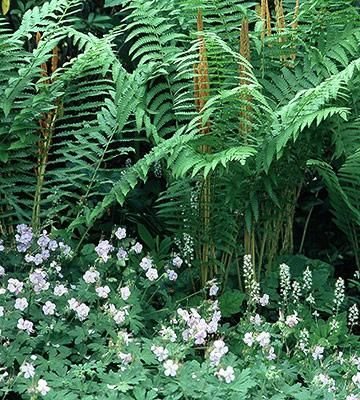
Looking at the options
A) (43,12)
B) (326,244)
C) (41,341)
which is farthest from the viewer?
(326,244)

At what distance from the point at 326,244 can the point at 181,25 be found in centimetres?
128

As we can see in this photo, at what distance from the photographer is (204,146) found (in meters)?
3.29

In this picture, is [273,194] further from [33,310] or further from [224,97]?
[33,310]

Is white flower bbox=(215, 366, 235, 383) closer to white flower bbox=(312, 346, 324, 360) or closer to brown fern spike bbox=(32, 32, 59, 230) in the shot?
white flower bbox=(312, 346, 324, 360)

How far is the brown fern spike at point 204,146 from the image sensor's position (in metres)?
3.20

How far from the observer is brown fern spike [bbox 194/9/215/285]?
3.20 metres

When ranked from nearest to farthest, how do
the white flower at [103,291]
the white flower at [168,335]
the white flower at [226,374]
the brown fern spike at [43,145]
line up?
the white flower at [226,374]
the white flower at [168,335]
the white flower at [103,291]
the brown fern spike at [43,145]

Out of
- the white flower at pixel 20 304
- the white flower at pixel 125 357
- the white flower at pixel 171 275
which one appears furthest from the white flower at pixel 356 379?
the white flower at pixel 20 304

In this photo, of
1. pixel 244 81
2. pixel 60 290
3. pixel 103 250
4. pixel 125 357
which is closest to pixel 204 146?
pixel 244 81

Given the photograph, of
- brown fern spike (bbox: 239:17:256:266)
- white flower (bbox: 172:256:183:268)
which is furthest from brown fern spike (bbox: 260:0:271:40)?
white flower (bbox: 172:256:183:268)

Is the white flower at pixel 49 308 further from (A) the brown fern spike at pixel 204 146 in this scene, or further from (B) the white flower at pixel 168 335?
(A) the brown fern spike at pixel 204 146

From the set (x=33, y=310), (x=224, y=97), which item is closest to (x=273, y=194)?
(x=224, y=97)

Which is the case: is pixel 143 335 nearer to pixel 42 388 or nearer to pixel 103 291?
pixel 103 291

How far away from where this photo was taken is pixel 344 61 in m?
3.49
